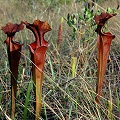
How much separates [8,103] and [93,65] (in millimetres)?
895

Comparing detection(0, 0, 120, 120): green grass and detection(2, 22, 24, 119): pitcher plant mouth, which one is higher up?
detection(2, 22, 24, 119): pitcher plant mouth

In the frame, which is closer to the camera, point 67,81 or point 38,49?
point 38,49

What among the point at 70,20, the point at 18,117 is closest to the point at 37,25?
the point at 18,117

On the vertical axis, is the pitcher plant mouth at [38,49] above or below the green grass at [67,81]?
above

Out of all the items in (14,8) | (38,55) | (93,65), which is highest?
(14,8)

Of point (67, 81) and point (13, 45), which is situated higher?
point (13, 45)

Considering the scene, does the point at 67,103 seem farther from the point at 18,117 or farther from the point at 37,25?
the point at 37,25

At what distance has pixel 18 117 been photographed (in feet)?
5.07

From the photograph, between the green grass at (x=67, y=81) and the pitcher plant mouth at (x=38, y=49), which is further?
the green grass at (x=67, y=81)

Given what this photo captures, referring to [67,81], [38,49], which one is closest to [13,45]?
[38,49]

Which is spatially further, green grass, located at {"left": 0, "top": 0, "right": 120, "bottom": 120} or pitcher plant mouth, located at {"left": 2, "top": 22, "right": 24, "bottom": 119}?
green grass, located at {"left": 0, "top": 0, "right": 120, "bottom": 120}

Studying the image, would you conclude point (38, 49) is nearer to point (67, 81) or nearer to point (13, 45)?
point (13, 45)

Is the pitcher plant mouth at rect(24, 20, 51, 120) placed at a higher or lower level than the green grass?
higher

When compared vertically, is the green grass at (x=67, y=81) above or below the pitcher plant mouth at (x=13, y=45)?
below
